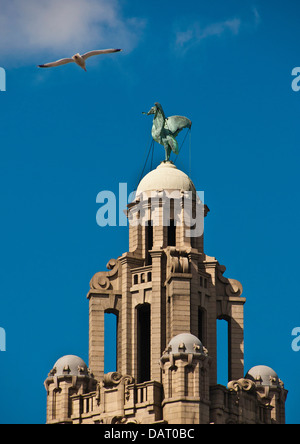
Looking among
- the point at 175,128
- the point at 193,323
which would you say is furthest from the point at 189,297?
the point at 175,128

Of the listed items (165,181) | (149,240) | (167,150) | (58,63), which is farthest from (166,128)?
(58,63)

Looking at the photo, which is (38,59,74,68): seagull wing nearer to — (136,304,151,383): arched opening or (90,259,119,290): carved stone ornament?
(90,259,119,290): carved stone ornament

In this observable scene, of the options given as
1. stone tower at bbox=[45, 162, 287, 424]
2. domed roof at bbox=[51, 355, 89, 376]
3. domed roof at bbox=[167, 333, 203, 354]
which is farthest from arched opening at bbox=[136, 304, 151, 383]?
domed roof at bbox=[167, 333, 203, 354]

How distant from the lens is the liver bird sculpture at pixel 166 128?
139125mm

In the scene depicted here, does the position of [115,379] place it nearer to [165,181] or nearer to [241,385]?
[241,385]

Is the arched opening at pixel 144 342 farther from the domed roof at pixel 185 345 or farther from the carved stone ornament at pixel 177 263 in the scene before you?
the domed roof at pixel 185 345

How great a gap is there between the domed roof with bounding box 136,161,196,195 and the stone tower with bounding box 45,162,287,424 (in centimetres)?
6

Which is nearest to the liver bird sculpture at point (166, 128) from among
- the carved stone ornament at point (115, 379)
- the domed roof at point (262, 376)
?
the domed roof at point (262, 376)

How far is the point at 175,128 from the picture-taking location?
139 meters

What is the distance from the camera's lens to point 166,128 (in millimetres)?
139250

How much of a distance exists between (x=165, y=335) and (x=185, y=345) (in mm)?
5324
